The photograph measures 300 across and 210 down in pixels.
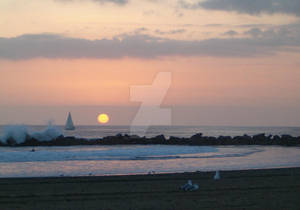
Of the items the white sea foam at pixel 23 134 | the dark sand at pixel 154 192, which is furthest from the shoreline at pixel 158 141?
the dark sand at pixel 154 192

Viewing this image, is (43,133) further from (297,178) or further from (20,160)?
(297,178)

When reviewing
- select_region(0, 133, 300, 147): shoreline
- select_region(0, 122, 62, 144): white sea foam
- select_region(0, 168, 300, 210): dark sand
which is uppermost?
select_region(0, 122, 62, 144): white sea foam

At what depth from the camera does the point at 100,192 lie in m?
11.3

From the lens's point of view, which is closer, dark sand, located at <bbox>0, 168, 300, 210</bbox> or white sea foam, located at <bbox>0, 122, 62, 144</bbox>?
dark sand, located at <bbox>0, 168, 300, 210</bbox>

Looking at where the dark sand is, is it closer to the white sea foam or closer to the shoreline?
the shoreline

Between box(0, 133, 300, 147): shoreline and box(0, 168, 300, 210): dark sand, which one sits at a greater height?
box(0, 133, 300, 147): shoreline

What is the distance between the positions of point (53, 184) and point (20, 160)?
9.30 metres

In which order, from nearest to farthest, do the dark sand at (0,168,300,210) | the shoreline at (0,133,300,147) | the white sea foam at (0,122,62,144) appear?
the dark sand at (0,168,300,210) < the shoreline at (0,133,300,147) < the white sea foam at (0,122,62,144)

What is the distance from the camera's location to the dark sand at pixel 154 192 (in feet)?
31.0

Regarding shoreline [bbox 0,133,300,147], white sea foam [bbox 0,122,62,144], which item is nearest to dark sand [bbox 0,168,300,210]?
shoreline [bbox 0,133,300,147]

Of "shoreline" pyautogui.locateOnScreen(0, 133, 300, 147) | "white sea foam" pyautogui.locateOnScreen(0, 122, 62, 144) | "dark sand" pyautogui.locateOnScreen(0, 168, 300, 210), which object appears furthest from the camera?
"white sea foam" pyautogui.locateOnScreen(0, 122, 62, 144)

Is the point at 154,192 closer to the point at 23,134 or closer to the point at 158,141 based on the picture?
the point at 158,141

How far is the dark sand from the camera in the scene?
945cm

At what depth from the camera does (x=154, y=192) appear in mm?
11258
